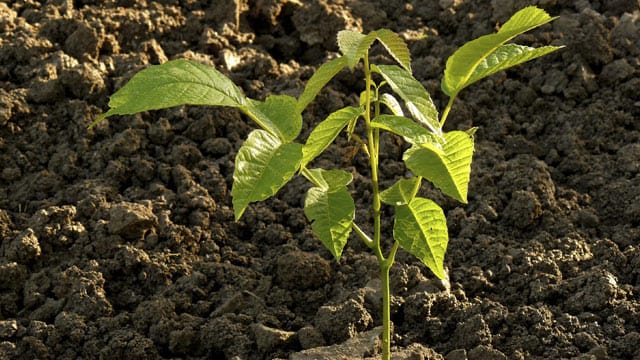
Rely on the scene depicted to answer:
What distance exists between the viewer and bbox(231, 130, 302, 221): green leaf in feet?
5.33

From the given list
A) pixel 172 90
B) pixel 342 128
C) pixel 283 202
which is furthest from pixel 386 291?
pixel 283 202

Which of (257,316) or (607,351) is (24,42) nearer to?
(257,316)

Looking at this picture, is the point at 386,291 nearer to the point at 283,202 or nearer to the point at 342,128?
the point at 342,128

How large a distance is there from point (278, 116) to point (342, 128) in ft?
0.46

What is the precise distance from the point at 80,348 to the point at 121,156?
0.78m

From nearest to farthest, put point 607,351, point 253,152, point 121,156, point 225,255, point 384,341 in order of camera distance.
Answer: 1. point 253,152
2. point 384,341
3. point 607,351
4. point 225,255
5. point 121,156

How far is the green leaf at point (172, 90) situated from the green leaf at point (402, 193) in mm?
434

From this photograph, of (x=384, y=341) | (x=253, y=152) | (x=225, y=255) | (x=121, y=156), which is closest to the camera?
→ (x=253, y=152)

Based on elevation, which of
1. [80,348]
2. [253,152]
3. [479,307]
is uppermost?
[253,152]

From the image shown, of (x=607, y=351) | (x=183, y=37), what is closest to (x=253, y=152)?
(x=607, y=351)

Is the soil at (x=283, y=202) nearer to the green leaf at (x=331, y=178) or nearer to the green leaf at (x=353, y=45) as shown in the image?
the green leaf at (x=331, y=178)

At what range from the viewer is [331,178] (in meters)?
2.02

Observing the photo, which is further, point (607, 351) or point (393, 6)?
point (393, 6)

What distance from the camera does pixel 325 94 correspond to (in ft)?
10.9
